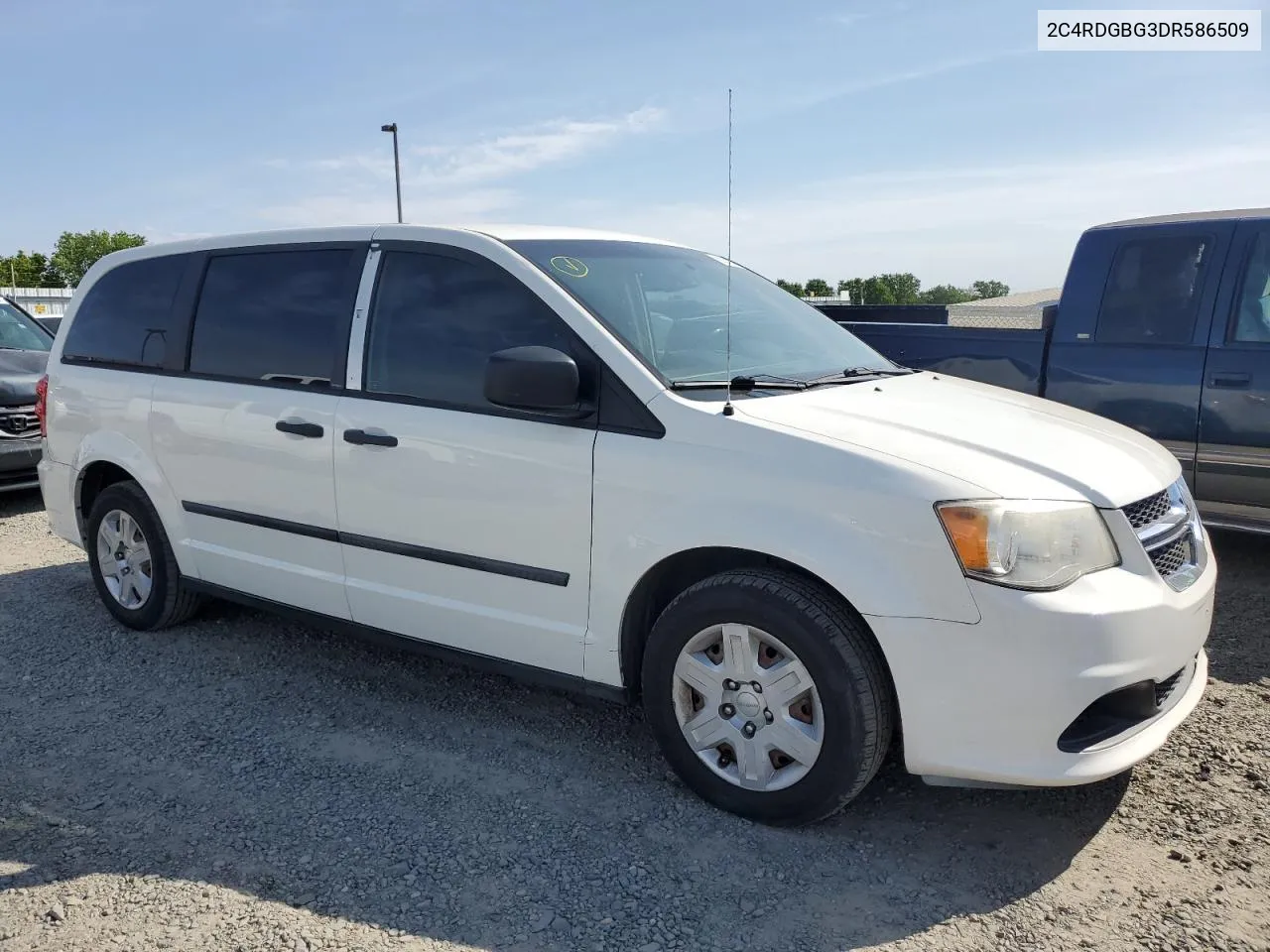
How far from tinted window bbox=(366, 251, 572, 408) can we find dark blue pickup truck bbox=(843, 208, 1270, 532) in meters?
3.48

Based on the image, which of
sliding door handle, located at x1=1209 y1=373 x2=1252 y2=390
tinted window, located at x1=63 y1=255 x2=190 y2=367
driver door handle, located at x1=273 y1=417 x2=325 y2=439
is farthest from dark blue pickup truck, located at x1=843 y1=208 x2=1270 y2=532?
tinted window, located at x1=63 y1=255 x2=190 y2=367

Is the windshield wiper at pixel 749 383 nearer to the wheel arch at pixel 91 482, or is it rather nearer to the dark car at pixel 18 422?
the wheel arch at pixel 91 482

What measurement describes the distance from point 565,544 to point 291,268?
1793mm

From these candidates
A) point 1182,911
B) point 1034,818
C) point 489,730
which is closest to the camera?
point 1182,911

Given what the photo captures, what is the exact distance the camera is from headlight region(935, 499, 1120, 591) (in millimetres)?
2684

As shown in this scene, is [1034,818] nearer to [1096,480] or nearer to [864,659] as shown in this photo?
[864,659]

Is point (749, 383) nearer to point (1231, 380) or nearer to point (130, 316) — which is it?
point (130, 316)

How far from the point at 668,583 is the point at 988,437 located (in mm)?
1087

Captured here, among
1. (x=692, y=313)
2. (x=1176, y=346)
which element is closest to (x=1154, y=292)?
(x=1176, y=346)

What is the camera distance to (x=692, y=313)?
3.88 m

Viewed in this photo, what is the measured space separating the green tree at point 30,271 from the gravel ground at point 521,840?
94.7 meters

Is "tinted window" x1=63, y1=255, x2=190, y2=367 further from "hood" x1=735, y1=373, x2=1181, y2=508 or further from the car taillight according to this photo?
"hood" x1=735, y1=373, x2=1181, y2=508

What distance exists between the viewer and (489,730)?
382 centimetres

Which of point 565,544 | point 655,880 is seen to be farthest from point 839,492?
point 655,880
